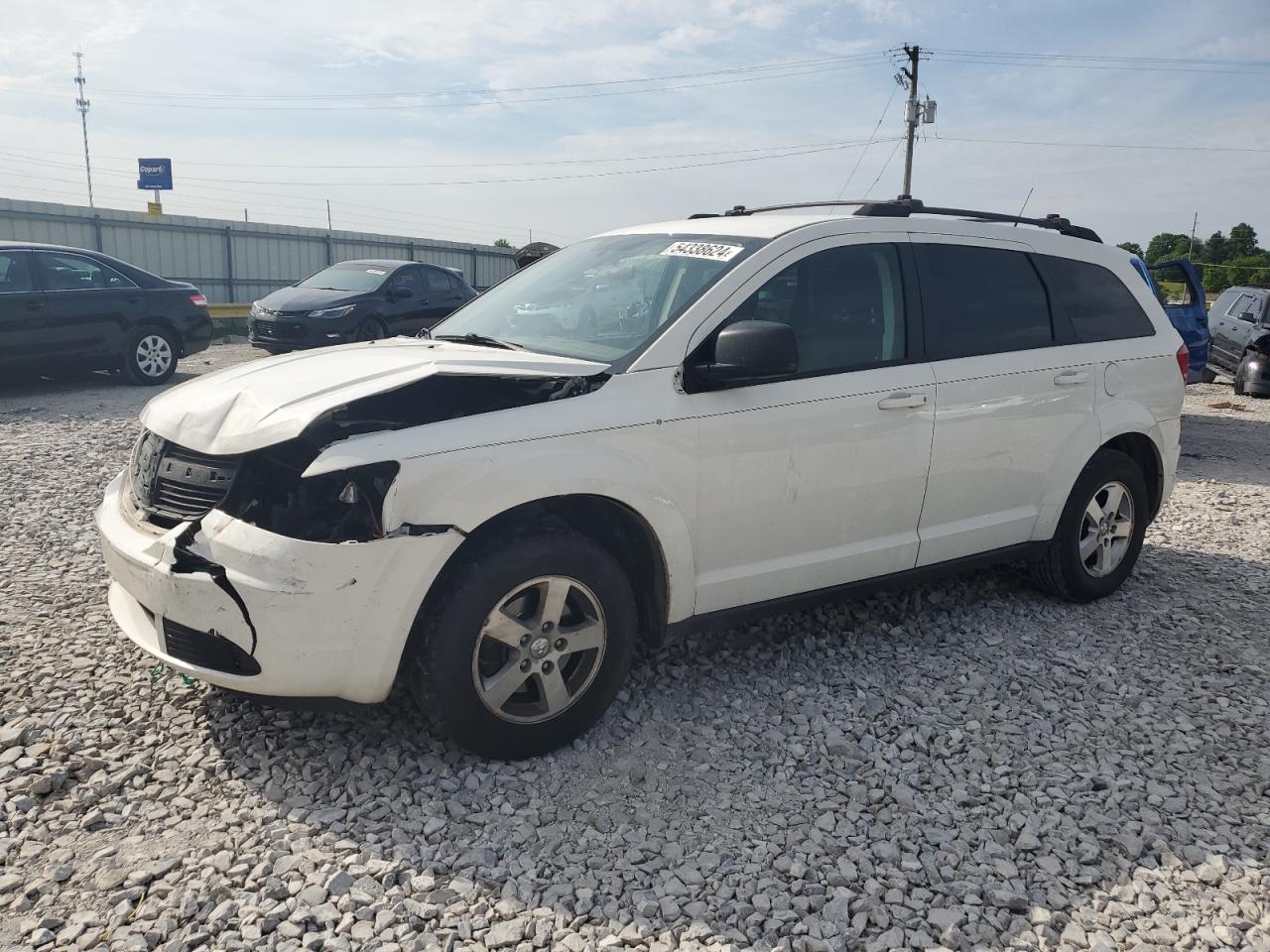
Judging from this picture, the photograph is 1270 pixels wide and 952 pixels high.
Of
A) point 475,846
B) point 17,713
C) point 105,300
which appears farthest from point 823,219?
point 105,300

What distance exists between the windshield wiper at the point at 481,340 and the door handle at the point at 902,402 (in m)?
1.42

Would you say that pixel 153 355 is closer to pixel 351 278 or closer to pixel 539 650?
pixel 351 278

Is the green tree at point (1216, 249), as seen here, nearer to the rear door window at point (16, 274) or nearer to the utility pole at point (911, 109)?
the utility pole at point (911, 109)

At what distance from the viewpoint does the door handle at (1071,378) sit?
15.0ft

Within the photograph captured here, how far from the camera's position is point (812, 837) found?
2990mm

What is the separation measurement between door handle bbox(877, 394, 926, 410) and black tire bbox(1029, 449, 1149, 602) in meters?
1.26

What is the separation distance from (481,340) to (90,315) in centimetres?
903

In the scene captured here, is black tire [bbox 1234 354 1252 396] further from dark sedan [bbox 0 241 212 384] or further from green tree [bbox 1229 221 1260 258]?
green tree [bbox 1229 221 1260 258]

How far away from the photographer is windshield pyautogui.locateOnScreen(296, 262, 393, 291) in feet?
49.9

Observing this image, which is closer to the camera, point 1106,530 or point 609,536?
point 609,536

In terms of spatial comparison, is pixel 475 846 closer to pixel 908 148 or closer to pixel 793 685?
pixel 793 685

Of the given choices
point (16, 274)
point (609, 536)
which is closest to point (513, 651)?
point (609, 536)

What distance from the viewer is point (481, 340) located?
13.1 feet

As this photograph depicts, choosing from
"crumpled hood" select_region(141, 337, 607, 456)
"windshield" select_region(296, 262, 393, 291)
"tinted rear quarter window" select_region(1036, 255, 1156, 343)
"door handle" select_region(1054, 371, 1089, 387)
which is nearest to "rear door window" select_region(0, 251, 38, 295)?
"windshield" select_region(296, 262, 393, 291)
